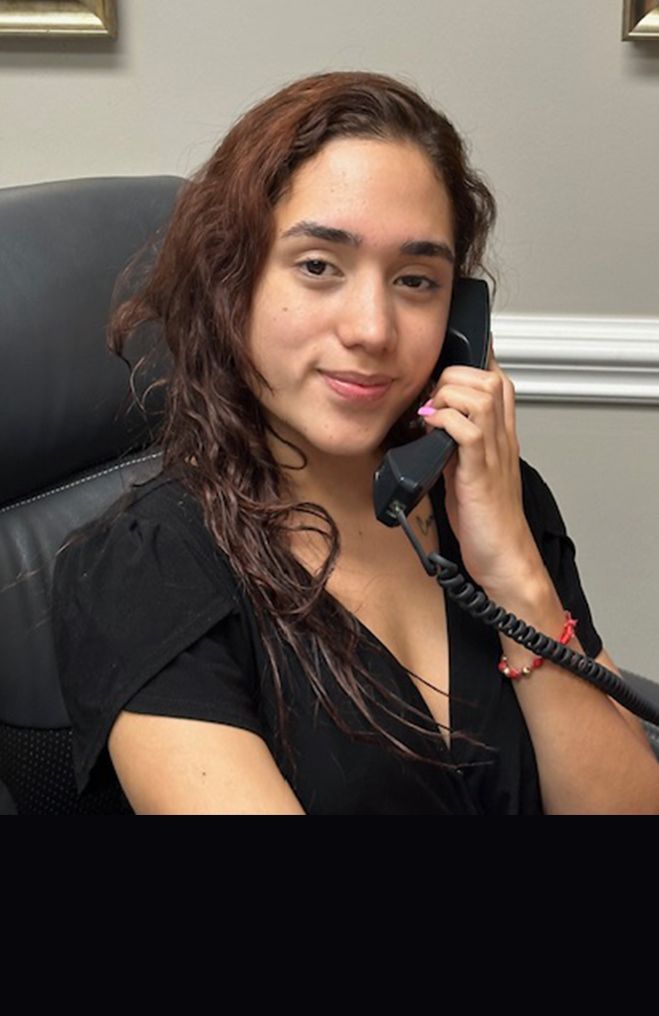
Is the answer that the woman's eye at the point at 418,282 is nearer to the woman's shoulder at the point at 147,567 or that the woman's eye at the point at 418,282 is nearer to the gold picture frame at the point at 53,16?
the woman's shoulder at the point at 147,567

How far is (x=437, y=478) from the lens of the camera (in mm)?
1246

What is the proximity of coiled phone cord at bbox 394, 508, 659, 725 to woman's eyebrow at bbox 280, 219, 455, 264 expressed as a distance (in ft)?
0.66

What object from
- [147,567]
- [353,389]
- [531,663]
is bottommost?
[531,663]

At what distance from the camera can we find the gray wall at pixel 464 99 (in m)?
1.85

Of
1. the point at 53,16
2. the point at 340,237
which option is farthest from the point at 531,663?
the point at 53,16

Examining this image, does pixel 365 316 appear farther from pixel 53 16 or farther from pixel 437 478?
pixel 53 16

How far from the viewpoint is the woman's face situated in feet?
3.84

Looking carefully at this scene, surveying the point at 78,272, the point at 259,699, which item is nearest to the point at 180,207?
the point at 78,272

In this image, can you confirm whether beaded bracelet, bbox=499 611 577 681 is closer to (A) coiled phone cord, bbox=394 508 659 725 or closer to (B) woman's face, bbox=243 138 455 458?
(A) coiled phone cord, bbox=394 508 659 725

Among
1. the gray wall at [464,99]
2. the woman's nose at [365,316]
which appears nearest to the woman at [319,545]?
the woman's nose at [365,316]

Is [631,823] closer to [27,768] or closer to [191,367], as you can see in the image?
[191,367]

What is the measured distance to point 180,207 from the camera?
4.25 feet

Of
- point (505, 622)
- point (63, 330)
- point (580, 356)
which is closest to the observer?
point (505, 622)

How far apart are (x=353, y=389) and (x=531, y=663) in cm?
28
